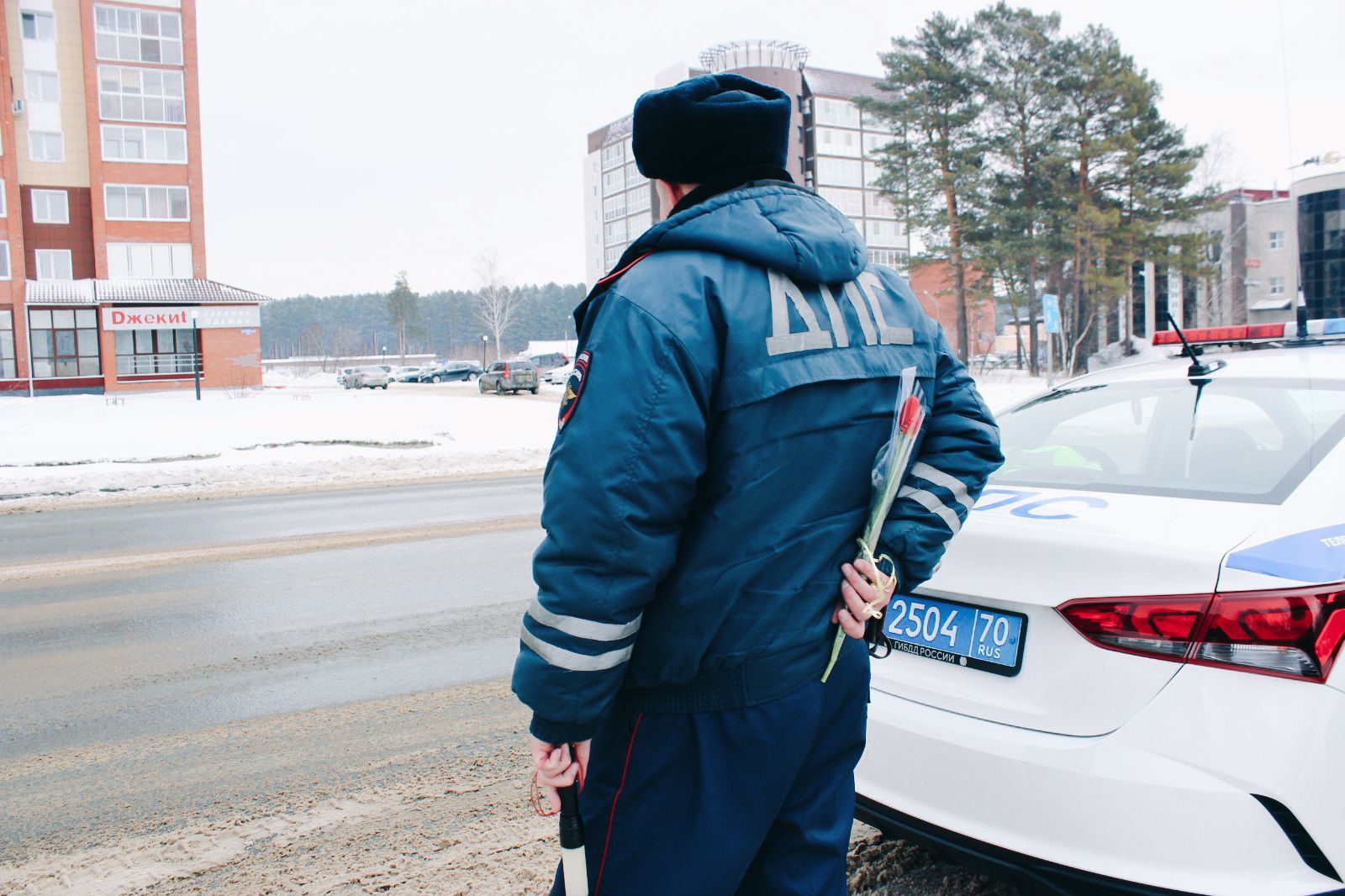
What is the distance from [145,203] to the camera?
156 feet

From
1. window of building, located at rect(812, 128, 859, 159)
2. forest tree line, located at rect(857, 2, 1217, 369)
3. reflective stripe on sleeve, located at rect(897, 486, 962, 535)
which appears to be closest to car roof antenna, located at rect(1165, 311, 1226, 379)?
reflective stripe on sleeve, located at rect(897, 486, 962, 535)

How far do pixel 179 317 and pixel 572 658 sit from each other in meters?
51.1

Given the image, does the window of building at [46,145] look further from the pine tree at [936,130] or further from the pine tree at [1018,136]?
the pine tree at [1018,136]

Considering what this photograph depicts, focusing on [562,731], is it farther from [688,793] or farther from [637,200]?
[637,200]

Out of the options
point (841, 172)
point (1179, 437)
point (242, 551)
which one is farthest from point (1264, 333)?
point (841, 172)

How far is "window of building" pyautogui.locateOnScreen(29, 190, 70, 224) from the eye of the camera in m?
46.6

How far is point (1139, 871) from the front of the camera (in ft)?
6.75

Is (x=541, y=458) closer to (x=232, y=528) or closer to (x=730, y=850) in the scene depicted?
(x=232, y=528)

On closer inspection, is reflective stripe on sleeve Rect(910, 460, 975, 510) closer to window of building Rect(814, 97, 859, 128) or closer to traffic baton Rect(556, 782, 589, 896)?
traffic baton Rect(556, 782, 589, 896)

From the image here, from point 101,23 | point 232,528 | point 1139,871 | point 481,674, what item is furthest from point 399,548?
point 101,23

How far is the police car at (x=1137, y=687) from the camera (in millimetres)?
1998

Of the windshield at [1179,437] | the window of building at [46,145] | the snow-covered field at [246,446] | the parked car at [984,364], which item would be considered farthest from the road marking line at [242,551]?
the window of building at [46,145]

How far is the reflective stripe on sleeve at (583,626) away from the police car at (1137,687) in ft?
3.92

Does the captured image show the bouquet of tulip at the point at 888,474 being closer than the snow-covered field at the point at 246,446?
Yes
